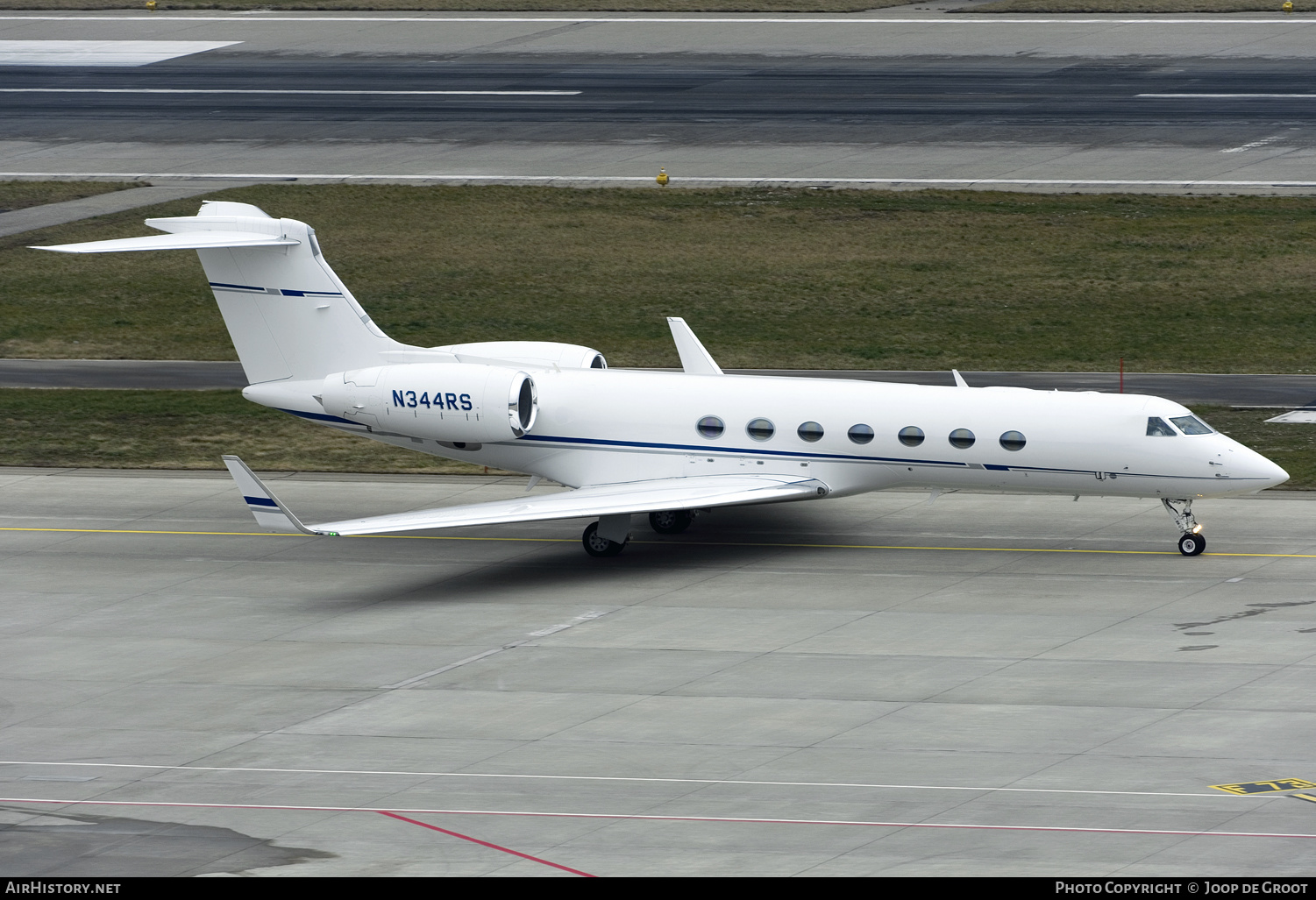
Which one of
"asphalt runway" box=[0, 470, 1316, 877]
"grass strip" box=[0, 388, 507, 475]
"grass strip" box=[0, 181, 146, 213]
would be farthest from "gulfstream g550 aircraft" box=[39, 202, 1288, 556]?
"grass strip" box=[0, 181, 146, 213]

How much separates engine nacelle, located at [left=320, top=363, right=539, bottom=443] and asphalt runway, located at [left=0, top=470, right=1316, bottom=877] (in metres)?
2.15

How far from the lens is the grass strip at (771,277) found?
44.9 meters

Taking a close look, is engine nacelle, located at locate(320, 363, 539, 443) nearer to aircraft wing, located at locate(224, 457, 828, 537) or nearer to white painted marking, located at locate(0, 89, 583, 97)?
aircraft wing, located at locate(224, 457, 828, 537)

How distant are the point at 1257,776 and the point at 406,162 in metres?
44.4

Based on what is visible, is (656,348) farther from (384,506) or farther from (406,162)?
(406,162)

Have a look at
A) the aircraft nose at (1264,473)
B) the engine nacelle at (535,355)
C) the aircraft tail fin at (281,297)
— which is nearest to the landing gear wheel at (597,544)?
the engine nacelle at (535,355)

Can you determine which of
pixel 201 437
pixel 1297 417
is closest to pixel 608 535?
pixel 201 437

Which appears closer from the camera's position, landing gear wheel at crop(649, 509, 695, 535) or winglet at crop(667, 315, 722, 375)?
landing gear wheel at crop(649, 509, 695, 535)

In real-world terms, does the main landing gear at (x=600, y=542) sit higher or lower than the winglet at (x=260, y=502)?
lower

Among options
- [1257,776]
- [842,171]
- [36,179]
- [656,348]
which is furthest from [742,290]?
[1257,776]

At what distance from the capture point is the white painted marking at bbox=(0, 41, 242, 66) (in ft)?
249

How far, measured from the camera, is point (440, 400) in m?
30.9

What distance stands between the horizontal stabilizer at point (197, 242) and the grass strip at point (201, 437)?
647cm

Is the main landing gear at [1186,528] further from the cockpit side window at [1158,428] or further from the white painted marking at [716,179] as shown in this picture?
the white painted marking at [716,179]
